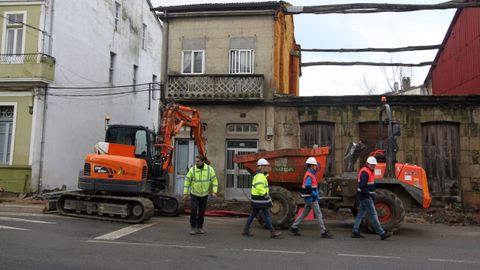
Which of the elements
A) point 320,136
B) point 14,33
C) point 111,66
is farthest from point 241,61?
point 14,33

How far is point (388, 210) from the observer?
35.9ft

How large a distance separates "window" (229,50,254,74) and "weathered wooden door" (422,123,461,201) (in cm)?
775

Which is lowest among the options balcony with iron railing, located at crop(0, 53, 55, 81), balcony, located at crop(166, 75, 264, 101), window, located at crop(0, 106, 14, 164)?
window, located at crop(0, 106, 14, 164)

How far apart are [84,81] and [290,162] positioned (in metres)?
14.8

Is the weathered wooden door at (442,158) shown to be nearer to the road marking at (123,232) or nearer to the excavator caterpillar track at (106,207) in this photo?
the excavator caterpillar track at (106,207)

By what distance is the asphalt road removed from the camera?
7258mm

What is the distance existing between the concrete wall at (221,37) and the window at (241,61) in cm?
23

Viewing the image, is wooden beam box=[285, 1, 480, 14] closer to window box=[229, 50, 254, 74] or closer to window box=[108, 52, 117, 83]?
window box=[229, 50, 254, 74]

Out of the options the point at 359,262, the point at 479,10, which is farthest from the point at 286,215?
the point at 479,10

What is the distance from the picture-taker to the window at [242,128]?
1936 centimetres

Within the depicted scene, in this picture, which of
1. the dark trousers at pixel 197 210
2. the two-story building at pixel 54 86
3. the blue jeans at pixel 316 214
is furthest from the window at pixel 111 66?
the blue jeans at pixel 316 214

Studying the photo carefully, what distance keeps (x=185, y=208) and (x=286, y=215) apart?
13.7 ft

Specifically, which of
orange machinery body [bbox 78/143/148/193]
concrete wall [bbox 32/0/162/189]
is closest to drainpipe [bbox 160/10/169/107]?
concrete wall [bbox 32/0/162/189]

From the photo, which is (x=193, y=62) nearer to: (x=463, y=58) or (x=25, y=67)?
(x=25, y=67)
